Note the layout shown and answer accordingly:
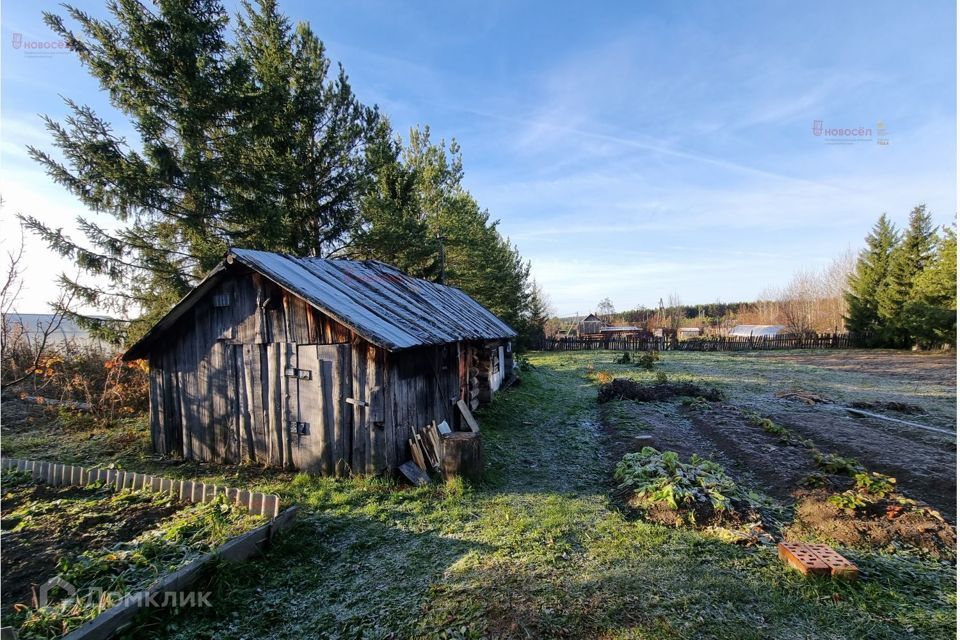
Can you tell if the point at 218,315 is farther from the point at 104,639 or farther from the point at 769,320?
the point at 769,320

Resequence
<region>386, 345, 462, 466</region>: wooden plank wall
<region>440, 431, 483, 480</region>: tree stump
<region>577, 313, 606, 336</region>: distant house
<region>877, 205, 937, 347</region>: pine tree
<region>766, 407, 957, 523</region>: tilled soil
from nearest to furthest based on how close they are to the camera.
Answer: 1. <region>766, 407, 957, 523</region>: tilled soil
2. <region>440, 431, 483, 480</region>: tree stump
3. <region>386, 345, 462, 466</region>: wooden plank wall
4. <region>877, 205, 937, 347</region>: pine tree
5. <region>577, 313, 606, 336</region>: distant house

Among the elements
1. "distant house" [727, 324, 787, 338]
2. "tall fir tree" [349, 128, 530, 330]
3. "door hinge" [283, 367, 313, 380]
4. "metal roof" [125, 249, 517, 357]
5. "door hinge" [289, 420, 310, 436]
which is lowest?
"door hinge" [289, 420, 310, 436]

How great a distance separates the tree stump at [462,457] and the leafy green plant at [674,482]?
103 inches

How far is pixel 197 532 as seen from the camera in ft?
16.2

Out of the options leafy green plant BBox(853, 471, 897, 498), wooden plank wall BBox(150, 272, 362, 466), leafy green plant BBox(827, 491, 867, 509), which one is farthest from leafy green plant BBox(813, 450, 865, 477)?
wooden plank wall BBox(150, 272, 362, 466)

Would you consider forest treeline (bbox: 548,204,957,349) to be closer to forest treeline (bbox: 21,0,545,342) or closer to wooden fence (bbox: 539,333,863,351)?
wooden fence (bbox: 539,333,863,351)

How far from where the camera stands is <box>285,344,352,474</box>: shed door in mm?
7238

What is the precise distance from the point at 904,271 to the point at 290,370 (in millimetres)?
46689

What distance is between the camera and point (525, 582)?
4.18 metres

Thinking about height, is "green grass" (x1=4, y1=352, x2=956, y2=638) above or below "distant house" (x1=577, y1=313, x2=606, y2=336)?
below

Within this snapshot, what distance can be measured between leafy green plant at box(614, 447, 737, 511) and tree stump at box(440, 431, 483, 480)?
260cm

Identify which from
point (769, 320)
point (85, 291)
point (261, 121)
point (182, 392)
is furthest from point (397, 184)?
point (769, 320)

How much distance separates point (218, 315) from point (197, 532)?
14.9 ft

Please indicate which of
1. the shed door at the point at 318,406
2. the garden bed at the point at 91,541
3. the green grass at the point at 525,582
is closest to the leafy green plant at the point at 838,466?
the green grass at the point at 525,582
